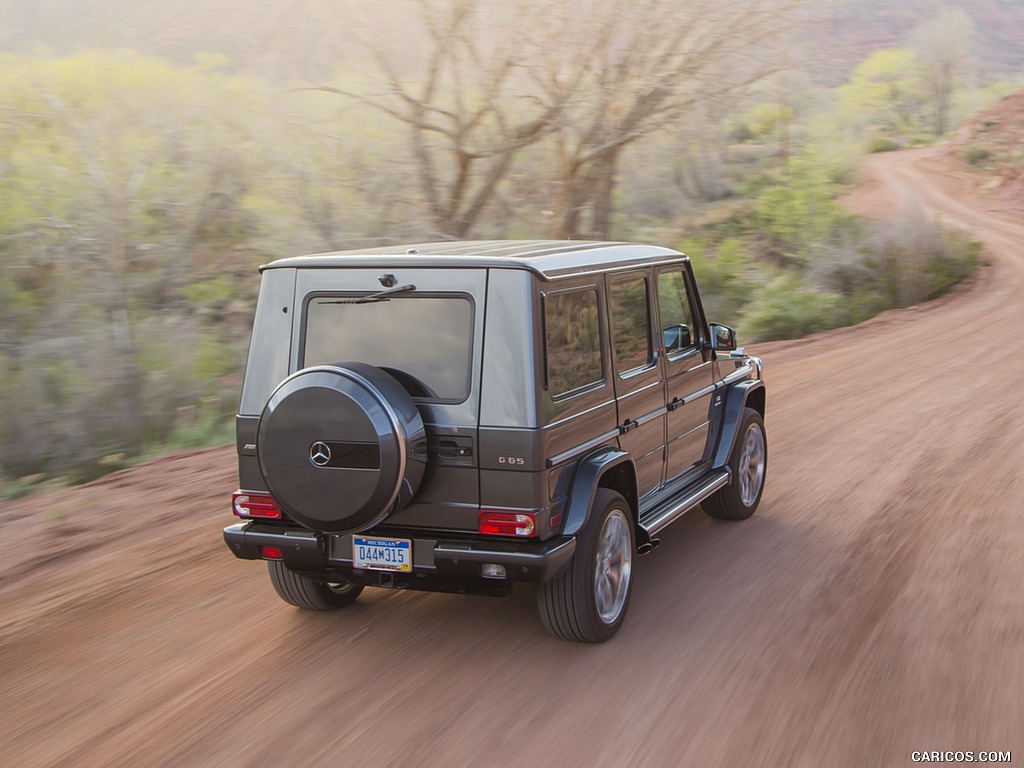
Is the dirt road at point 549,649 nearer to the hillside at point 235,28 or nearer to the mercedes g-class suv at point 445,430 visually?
the mercedes g-class suv at point 445,430

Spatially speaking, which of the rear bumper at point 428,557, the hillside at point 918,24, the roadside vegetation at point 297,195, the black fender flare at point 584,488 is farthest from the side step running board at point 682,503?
the hillside at point 918,24

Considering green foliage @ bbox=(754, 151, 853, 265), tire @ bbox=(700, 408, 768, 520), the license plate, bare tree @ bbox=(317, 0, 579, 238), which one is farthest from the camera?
green foliage @ bbox=(754, 151, 853, 265)

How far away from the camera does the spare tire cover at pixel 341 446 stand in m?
4.17

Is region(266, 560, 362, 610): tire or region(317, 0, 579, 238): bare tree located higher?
region(317, 0, 579, 238): bare tree

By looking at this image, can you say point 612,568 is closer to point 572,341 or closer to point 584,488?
point 584,488

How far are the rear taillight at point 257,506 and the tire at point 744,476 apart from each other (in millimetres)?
3071

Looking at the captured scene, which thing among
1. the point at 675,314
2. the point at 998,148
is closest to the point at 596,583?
the point at 675,314

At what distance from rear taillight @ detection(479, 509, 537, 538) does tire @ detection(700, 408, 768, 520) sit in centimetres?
255

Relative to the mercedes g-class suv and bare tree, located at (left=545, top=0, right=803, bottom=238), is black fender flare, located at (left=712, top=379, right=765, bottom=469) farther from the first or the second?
bare tree, located at (left=545, top=0, right=803, bottom=238)

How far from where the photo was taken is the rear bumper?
13.9 ft

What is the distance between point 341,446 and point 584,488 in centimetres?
112

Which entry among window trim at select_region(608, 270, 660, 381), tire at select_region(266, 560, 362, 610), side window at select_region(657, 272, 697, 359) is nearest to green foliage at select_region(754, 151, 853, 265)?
side window at select_region(657, 272, 697, 359)

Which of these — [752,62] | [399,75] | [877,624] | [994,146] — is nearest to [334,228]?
[399,75]

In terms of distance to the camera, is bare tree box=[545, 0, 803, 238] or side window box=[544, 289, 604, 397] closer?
side window box=[544, 289, 604, 397]
